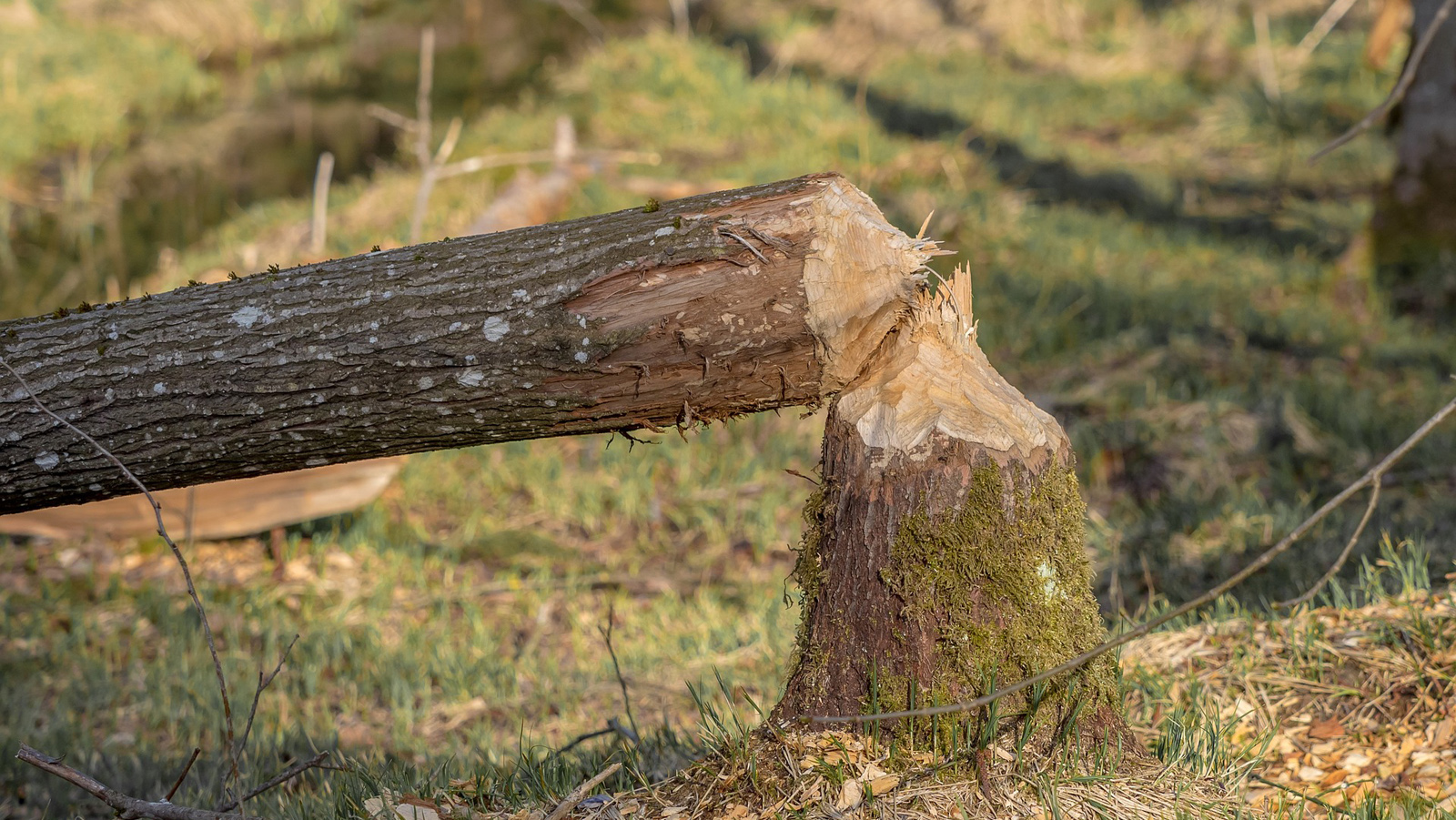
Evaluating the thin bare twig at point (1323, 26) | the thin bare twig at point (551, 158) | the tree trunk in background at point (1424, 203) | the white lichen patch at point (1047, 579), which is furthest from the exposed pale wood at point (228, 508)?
the tree trunk in background at point (1424, 203)

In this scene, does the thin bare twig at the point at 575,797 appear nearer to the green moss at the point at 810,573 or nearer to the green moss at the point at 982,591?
the green moss at the point at 810,573

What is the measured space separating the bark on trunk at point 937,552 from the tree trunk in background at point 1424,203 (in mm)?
5366

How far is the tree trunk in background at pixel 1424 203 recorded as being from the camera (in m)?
6.15

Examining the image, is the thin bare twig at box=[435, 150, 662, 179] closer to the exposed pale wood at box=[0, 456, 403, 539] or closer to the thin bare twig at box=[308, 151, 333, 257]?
the thin bare twig at box=[308, 151, 333, 257]

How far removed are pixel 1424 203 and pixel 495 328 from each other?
21.2ft

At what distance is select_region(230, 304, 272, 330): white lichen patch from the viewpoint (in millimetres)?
2221

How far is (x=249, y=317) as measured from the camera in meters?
2.23

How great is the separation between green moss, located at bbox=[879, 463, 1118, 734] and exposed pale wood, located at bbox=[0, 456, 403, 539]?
319cm

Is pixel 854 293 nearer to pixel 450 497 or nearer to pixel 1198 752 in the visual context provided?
pixel 1198 752

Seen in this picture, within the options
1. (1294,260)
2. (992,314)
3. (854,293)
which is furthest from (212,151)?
(854,293)

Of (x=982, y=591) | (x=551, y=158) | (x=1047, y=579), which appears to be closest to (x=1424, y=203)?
(x=1047, y=579)

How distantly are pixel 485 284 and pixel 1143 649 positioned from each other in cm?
218

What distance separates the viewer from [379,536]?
5027 millimetres

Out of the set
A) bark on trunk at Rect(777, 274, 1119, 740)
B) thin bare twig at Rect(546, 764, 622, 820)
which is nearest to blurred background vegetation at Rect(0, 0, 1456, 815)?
thin bare twig at Rect(546, 764, 622, 820)
